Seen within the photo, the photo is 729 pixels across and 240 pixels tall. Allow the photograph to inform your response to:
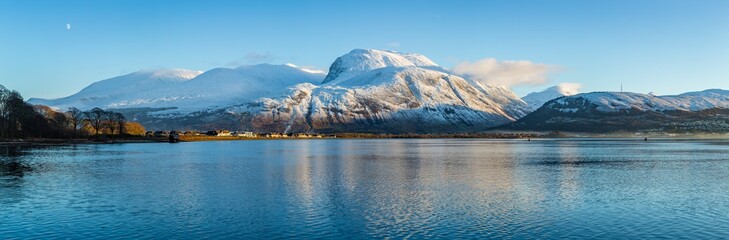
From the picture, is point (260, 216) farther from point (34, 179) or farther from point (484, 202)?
point (34, 179)

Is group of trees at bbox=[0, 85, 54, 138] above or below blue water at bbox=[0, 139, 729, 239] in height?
above

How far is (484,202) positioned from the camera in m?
47.0

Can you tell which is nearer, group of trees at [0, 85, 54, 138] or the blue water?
the blue water

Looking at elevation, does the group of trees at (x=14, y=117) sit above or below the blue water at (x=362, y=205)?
above

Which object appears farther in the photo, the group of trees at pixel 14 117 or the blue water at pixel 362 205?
the group of trees at pixel 14 117

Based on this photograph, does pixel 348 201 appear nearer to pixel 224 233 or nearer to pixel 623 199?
pixel 224 233

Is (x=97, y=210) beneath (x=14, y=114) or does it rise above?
beneath

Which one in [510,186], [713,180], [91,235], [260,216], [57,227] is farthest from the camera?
[713,180]

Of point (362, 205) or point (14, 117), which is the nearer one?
point (362, 205)

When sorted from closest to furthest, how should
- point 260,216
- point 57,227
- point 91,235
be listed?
point 91,235
point 57,227
point 260,216

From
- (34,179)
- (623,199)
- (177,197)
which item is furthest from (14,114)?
(623,199)

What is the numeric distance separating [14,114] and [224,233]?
185110 millimetres

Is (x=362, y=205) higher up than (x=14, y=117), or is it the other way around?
(x=14, y=117)

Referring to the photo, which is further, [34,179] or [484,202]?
[34,179]
